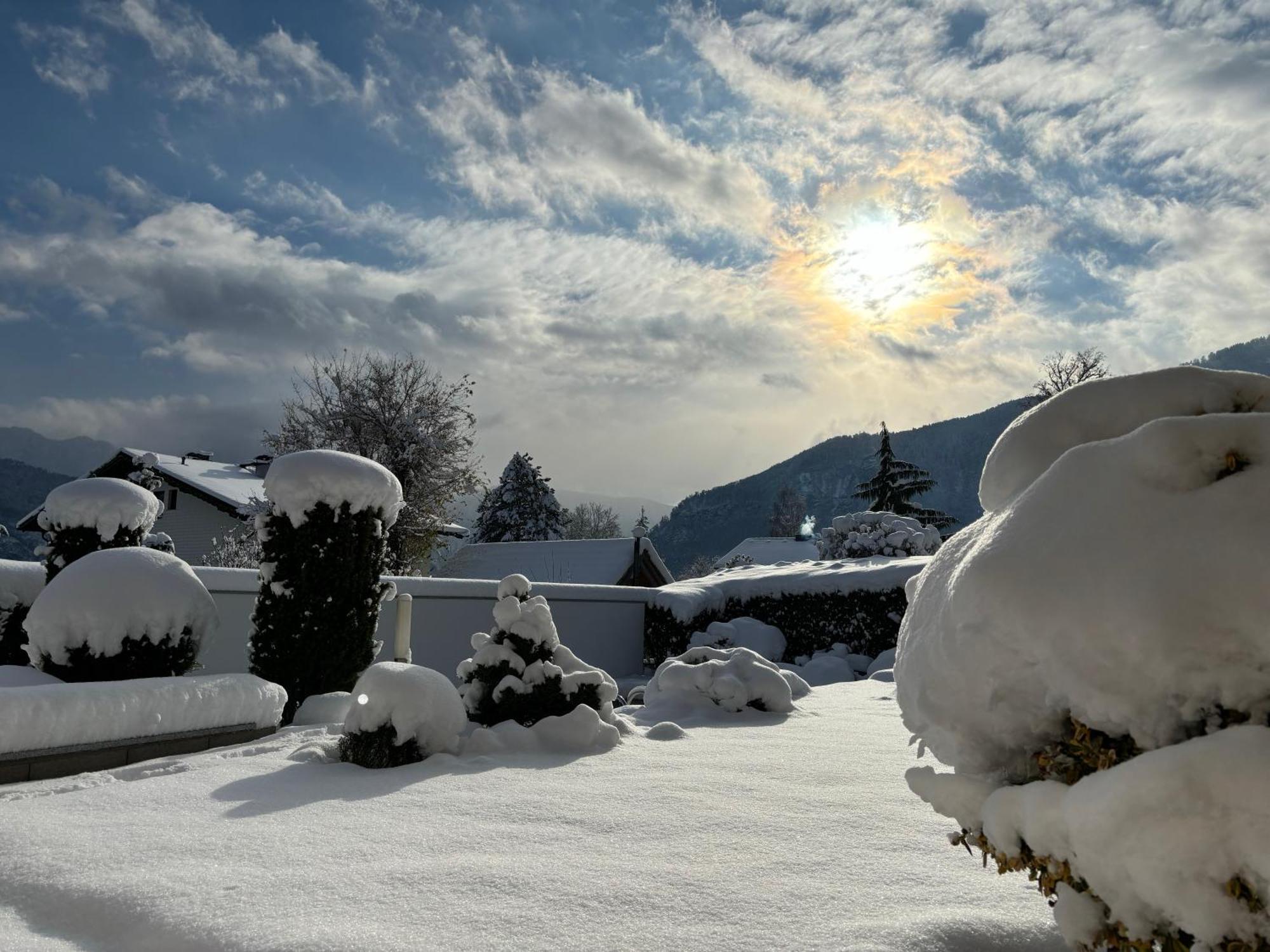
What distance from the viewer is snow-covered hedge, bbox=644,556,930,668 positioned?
45.4 ft

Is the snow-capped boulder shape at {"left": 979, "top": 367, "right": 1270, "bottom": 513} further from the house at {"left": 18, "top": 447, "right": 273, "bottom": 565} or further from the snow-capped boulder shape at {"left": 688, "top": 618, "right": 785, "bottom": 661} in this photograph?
the house at {"left": 18, "top": 447, "right": 273, "bottom": 565}

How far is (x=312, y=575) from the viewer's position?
765 centimetres

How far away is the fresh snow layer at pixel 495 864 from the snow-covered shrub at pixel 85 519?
11.5 ft

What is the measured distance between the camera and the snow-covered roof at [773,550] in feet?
133

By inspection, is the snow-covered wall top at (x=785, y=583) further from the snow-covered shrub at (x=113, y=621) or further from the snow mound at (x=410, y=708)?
the snow-covered shrub at (x=113, y=621)

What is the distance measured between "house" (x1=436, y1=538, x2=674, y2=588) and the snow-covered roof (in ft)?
37.8

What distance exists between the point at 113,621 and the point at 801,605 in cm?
1097

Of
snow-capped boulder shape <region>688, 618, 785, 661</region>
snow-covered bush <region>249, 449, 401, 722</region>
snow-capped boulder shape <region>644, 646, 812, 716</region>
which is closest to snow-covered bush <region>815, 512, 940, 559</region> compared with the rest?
snow-capped boulder shape <region>688, 618, 785, 661</region>

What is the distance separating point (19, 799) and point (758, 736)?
4971mm

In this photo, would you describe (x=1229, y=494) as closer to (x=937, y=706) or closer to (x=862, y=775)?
(x=937, y=706)

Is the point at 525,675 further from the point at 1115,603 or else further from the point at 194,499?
the point at 194,499

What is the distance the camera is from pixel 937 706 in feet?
6.32

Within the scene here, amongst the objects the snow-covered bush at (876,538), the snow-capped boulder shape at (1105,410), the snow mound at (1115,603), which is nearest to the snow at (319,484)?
the snow-capped boulder shape at (1105,410)

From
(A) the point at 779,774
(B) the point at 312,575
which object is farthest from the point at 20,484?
(A) the point at 779,774
